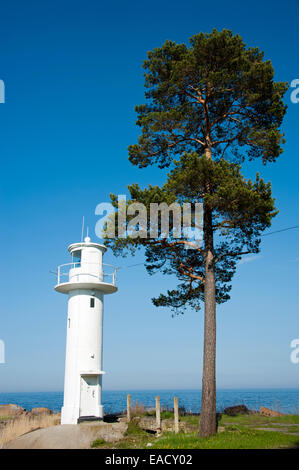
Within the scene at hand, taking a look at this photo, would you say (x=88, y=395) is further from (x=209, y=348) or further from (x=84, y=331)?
(x=209, y=348)

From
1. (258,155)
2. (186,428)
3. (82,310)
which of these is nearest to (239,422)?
(186,428)

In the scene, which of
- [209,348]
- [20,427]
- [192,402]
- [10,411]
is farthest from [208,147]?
[192,402]

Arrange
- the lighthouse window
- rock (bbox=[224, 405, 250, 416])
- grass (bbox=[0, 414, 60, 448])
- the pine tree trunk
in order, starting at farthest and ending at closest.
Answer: rock (bbox=[224, 405, 250, 416]) < the lighthouse window < grass (bbox=[0, 414, 60, 448]) < the pine tree trunk

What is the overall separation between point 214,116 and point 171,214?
171 inches

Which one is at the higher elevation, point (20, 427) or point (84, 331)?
point (84, 331)

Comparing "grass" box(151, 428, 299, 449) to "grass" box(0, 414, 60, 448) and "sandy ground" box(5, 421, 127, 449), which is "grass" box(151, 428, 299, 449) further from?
"grass" box(0, 414, 60, 448)

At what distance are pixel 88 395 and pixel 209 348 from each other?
598 cm

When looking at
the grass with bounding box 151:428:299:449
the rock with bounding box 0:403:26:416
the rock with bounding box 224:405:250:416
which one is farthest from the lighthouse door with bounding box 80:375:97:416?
the rock with bounding box 0:403:26:416

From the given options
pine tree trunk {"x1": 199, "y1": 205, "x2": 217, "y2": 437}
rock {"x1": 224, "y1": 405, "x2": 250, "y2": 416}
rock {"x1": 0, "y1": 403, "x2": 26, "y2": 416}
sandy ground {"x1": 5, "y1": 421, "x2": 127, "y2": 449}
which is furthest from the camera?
rock {"x1": 0, "y1": 403, "x2": 26, "y2": 416}

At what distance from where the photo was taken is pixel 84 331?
16047mm

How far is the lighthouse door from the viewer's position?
1549 cm

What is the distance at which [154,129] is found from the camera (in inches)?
564

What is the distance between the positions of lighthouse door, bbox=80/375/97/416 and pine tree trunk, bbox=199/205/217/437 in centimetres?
535

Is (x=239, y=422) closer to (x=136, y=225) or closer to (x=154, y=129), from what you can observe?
(x=136, y=225)
